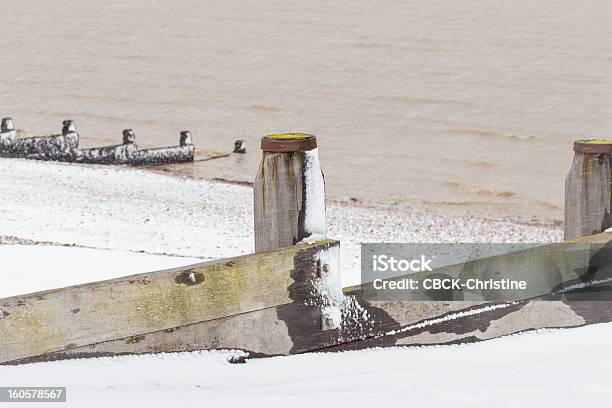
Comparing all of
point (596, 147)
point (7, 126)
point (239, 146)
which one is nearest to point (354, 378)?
point (596, 147)

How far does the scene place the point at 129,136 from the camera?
1931cm

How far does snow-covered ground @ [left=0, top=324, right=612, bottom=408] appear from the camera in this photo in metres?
3.20

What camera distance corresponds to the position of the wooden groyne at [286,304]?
10.2 ft

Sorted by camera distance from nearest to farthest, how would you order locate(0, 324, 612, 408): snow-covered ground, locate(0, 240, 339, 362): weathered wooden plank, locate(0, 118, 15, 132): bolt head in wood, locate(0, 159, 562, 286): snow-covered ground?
locate(0, 240, 339, 362): weathered wooden plank → locate(0, 324, 612, 408): snow-covered ground → locate(0, 159, 562, 286): snow-covered ground → locate(0, 118, 15, 132): bolt head in wood

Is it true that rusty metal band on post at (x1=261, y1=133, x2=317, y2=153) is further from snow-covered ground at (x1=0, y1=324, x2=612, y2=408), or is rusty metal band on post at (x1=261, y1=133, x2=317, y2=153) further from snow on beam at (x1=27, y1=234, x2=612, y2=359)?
snow-covered ground at (x1=0, y1=324, x2=612, y2=408)

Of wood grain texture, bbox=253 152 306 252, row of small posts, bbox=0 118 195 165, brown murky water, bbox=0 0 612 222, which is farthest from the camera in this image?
row of small posts, bbox=0 118 195 165

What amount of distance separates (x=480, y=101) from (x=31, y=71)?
11.6 meters

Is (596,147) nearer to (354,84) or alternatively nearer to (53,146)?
(53,146)

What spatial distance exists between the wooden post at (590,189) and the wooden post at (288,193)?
1.59 meters

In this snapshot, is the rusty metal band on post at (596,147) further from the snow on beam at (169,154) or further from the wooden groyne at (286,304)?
the snow on beam at (169,154)

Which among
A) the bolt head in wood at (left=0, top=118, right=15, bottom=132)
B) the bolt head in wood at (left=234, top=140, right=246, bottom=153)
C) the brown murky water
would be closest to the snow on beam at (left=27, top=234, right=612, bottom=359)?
the brown murky water

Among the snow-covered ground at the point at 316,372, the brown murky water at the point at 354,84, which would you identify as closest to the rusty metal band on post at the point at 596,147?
the snow-covered ground at the point at 316,372

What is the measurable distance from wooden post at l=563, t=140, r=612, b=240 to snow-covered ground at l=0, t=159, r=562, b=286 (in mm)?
2251

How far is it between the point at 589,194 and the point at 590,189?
3 cm
